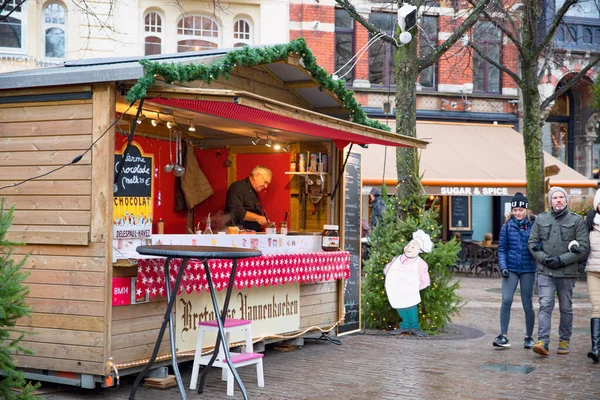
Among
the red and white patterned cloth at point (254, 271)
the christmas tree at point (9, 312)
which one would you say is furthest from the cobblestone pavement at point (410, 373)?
the christmas tree at point (9, 312)

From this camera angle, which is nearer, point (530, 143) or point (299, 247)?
point (299, 247)

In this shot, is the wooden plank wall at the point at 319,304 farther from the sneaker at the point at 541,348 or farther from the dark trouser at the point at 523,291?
the sneaker at the point at 541,348

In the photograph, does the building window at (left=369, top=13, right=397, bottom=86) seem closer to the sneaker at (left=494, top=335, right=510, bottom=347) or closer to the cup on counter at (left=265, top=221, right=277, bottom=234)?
the cup on counter at (left=265, top=221, right=277, bottom=234)

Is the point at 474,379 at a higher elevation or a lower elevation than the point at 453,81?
lower

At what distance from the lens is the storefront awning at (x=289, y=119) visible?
23.0ft

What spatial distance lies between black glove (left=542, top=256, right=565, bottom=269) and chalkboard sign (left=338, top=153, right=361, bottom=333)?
2564mm

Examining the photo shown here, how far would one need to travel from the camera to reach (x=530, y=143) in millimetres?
16094

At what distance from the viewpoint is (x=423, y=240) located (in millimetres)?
10312

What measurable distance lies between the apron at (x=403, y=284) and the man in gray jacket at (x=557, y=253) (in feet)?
5.28

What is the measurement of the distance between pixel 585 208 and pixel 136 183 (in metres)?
15.0

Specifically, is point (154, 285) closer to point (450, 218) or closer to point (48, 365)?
point (48, 365)

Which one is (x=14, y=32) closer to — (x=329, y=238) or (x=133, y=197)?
(x=329, y=238)

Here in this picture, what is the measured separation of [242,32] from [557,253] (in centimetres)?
1321

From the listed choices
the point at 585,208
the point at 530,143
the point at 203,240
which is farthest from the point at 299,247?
the point at 585,208
